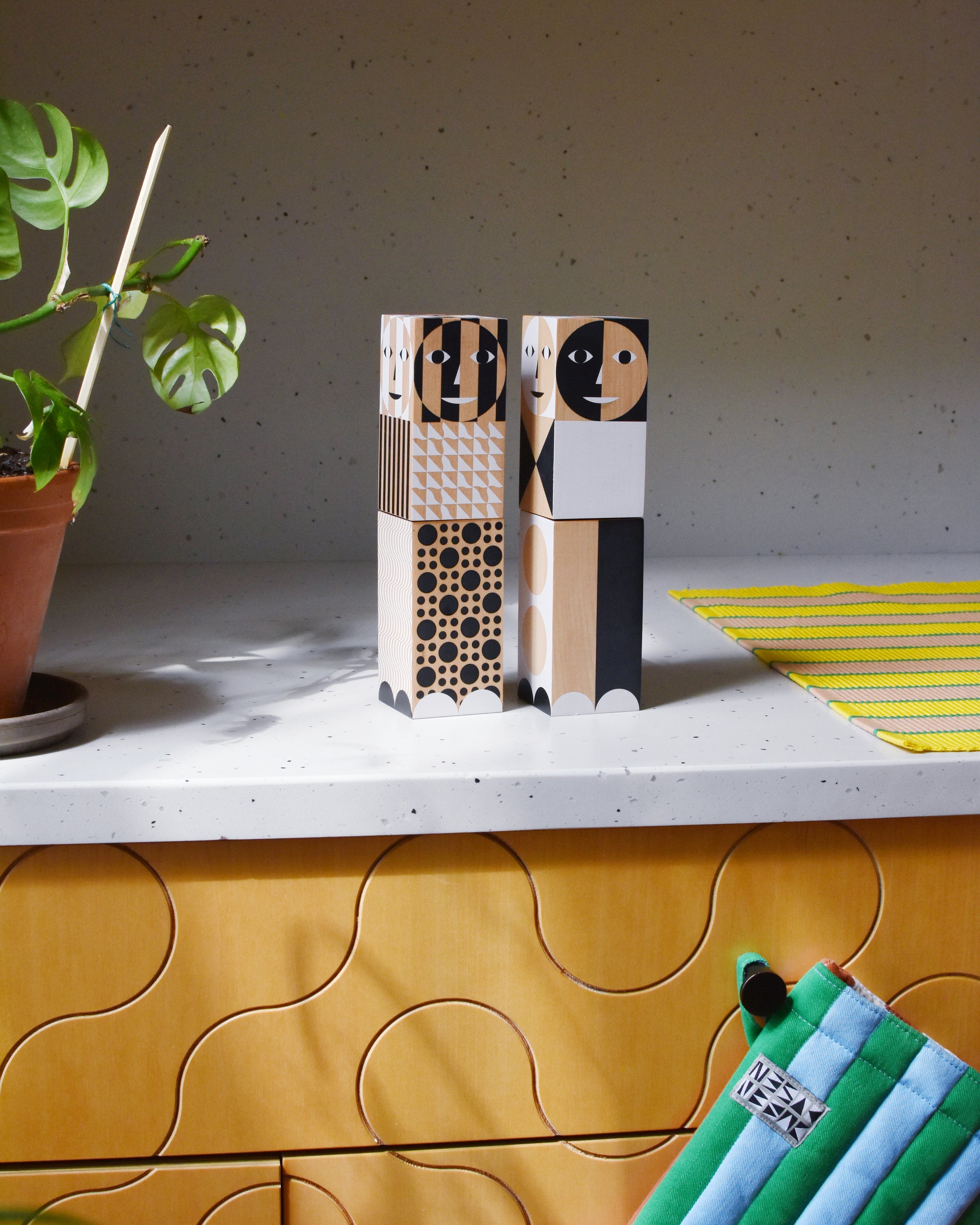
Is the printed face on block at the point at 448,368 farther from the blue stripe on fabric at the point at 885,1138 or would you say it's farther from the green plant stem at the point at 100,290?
the blue stripe on fabric at the point at 885,1138

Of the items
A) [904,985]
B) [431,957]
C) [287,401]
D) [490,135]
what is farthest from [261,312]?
[904,985]

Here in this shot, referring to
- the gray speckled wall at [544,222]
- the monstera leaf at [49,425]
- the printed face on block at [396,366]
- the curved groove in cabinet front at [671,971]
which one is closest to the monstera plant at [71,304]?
the monstera leaf at [49,425]

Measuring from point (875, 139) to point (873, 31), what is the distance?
13 cm

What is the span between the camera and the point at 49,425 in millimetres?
671

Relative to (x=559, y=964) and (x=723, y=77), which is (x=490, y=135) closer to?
(x=723, y=77)

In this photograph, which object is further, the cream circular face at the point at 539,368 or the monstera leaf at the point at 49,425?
the cream circular face at the point at 539,368

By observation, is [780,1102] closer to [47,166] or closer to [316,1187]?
[316,1187]

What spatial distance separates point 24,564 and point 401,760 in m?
0.28

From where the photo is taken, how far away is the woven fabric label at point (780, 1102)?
70 centimetres

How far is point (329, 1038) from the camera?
0.72m

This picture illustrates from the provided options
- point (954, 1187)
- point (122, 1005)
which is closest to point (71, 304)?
point (122, 1005)

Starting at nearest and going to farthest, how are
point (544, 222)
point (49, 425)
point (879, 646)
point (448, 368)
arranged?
point (49, 425), point (448, 368), point (879, 646), point (544, 222)

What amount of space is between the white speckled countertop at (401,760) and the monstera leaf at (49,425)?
19cm

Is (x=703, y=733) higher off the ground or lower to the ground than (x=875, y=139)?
lower
